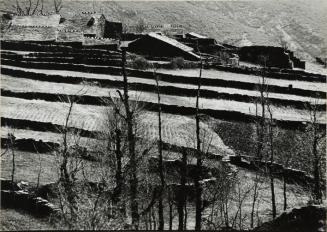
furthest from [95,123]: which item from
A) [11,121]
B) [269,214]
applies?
[269,214]

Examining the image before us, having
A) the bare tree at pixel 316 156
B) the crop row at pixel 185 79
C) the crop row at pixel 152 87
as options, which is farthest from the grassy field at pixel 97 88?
the bare tree at pixel 316 156

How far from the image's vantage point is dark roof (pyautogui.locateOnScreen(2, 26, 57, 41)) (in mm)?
53250

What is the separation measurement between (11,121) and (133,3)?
84.6 metres

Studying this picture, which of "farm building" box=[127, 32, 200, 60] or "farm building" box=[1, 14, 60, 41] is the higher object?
"farm building" box=[1, 14, 60, 41]

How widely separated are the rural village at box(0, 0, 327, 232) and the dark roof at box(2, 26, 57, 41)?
14 cm

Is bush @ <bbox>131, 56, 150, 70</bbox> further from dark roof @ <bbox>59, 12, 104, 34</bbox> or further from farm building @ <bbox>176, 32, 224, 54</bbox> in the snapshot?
dark roof @ <bbox>59, 12, 104, 34</bbox>

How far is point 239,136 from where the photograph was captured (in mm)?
33906

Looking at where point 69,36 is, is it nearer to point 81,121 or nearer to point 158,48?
point 158,48

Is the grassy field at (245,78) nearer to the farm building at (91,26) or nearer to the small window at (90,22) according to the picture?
the farm building at (91,26)

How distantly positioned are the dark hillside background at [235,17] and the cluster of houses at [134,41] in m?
25.1

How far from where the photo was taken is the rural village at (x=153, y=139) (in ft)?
74.4

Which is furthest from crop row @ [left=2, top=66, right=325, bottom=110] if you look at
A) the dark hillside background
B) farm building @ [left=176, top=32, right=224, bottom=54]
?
the dark hillside background

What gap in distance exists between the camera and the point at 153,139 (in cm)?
2977

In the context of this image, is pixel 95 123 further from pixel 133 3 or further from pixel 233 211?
pixel 133 3
